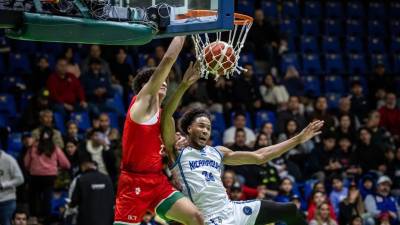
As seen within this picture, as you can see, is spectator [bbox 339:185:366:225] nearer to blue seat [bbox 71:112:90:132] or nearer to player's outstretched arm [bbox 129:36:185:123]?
blue seat [bbox 71:112:90:132]

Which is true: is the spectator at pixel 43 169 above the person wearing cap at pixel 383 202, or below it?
above

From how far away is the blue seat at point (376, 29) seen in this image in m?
19.9

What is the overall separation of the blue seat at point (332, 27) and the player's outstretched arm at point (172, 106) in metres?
11.7

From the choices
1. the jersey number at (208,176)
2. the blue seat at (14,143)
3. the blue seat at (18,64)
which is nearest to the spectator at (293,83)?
the blue seat at (18,64)

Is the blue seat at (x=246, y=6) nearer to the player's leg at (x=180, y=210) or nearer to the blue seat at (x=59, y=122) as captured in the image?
the blue seat at (x=59, y=122)

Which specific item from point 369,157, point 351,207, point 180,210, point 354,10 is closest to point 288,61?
point 354,10

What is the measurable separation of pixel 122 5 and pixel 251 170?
21.3 feet

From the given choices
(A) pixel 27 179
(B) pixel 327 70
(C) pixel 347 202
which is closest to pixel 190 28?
(A) pixel 27 179

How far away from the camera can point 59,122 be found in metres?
14.5

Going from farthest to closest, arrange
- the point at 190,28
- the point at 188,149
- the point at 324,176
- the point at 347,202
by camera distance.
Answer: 1. the point at 324,176
2. the point at 347,202
3. the point at 188,149
4. the point at 190,28

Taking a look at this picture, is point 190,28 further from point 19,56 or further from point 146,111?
point 19,56

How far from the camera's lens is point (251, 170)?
555 inches

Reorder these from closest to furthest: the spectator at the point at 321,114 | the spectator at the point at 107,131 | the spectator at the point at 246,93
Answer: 1. the spectator at the point at 107,131
2. the spectator at the point at 321,114
3. the spectator at the point at 246,93

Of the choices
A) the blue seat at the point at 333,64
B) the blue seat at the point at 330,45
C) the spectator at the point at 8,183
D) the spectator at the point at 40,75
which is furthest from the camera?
the blue seat at the point at 330,45
